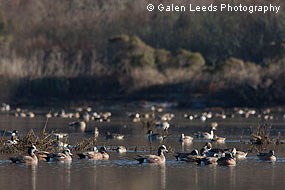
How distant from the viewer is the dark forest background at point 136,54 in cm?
5250

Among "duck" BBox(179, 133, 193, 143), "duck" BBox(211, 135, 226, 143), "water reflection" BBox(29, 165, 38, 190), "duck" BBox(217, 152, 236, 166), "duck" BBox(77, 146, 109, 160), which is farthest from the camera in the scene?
"duck" BBox(211, 135, 226, 143)

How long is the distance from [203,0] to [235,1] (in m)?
1.92

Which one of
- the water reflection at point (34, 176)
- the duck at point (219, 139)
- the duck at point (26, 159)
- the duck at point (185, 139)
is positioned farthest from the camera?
the duck at point (219, 139)

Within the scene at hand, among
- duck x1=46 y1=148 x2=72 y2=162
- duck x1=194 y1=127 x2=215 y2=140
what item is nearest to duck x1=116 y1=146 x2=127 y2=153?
duck x1=46 y1=148 x2=72 y2=162

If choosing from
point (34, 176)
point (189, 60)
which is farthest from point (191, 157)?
point (189, 60)

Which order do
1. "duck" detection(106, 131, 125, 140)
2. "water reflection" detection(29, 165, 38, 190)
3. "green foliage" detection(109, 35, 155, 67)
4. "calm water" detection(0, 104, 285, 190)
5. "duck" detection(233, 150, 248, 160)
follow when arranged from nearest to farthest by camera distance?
"water reflection" detection(29, 165, 38, 190) < "calm water" detection(0, 104, 285, 190) < "duck" detection(233, 150, 248, 160) < "duck" detection(106, 131, 125, 140) < "green foliage" detection(109, 35, 155, 67)

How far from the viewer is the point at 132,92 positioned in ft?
175

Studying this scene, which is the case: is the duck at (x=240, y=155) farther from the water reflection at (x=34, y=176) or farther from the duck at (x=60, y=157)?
the water reflection at (x=34, y=176)

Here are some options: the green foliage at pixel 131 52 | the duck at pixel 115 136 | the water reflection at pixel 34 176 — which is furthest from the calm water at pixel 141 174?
the green foliage at pixel 131 52

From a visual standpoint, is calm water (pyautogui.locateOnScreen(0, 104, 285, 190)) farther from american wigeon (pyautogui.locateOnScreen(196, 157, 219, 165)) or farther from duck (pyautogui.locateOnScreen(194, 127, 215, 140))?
duck (pyautogui.locateOnScreen(194, 127, 215, 140))

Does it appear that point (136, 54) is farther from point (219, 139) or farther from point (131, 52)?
point (219, 139)

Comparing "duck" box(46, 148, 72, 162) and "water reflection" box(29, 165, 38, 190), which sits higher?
"duck" box(46, 148, 72, 162)

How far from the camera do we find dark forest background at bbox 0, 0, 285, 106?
5250cm

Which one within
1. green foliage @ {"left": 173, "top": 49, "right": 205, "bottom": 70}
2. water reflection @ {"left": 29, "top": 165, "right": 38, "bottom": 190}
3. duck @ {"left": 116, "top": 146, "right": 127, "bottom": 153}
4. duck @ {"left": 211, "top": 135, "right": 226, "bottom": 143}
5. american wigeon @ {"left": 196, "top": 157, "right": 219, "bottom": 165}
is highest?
green foliage @ {"left": 173, "top": 49, "right": 205, "bottom": 70}
